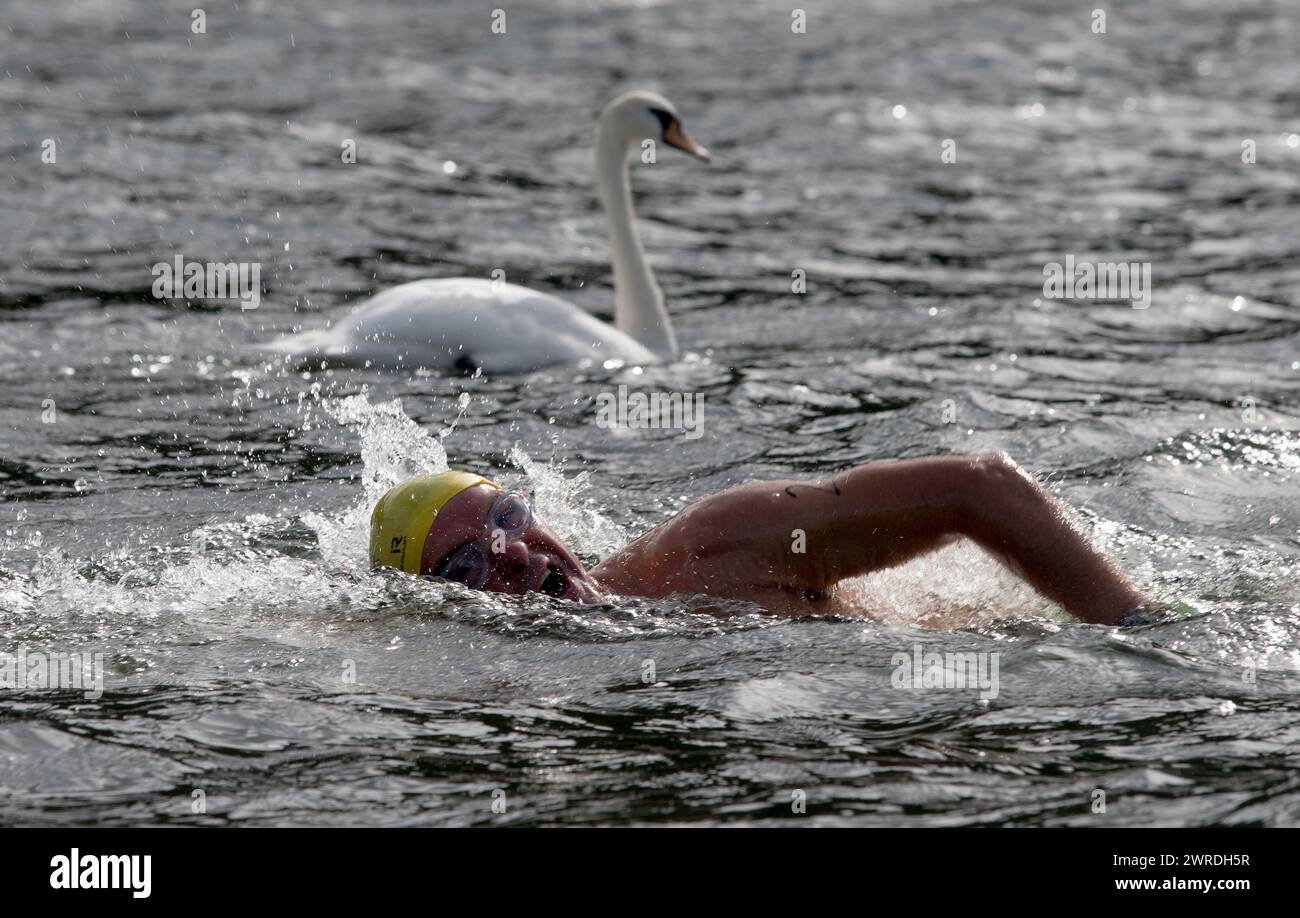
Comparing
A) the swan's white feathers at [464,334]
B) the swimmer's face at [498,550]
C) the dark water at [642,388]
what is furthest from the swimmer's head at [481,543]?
the swan's white feathers at [464,334]

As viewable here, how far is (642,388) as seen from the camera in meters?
10.1

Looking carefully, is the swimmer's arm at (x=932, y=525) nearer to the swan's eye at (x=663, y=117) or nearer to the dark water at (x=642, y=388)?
the dark water at (x=642, y=388)

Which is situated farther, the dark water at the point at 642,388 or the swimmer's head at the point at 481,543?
the swimmer's head at the point at 481,543

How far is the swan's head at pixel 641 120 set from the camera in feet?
38.5

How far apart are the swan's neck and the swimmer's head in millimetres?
4679

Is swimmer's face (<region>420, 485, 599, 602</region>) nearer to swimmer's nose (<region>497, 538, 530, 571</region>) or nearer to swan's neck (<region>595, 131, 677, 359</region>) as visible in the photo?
swimmer's nose (<region>497, 538, 530, 571</region>)

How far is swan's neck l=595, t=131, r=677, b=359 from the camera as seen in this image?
1098 cm

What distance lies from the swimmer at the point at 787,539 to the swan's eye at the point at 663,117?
5875 millimetres

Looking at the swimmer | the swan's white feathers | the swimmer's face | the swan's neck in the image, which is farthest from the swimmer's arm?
the swan's neck

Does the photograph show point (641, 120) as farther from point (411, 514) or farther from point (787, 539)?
point (787, 539)

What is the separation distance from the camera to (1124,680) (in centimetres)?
558

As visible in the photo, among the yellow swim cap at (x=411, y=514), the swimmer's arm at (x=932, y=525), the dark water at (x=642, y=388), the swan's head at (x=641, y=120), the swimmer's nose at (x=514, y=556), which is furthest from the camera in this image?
the swan's head at (x=641, y=120)
